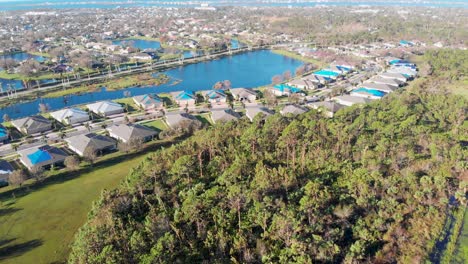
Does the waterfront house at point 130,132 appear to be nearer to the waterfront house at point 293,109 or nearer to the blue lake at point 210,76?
the waterfront house at point 293,109

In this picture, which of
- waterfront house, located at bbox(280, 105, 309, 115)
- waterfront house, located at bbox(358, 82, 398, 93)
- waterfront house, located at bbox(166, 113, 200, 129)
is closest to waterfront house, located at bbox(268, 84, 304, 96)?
waterfront house, located at bbox(280, 105, 309, 115)

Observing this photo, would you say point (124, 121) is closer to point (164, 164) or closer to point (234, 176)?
point (164, 164)

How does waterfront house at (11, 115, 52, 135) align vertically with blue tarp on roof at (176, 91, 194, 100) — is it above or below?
above

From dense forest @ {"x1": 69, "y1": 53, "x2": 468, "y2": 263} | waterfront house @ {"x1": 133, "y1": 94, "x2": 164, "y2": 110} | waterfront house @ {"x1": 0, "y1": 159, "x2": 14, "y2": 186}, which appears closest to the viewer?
dense forest @ {"x1": 69, "y1": 53, "x2": 468, "y2": 263}

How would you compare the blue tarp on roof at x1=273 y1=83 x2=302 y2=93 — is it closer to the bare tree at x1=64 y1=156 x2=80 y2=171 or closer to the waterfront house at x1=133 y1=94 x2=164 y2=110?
the waterfront house at x1=133 y1=94 x2=164 y2=110

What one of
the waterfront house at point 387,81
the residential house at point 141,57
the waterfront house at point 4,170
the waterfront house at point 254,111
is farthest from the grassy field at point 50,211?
the residential house at point 141,57

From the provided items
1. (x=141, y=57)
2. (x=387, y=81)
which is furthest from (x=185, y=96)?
(x=387, y=81)

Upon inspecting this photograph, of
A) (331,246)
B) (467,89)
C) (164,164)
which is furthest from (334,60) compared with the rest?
(331,246)
